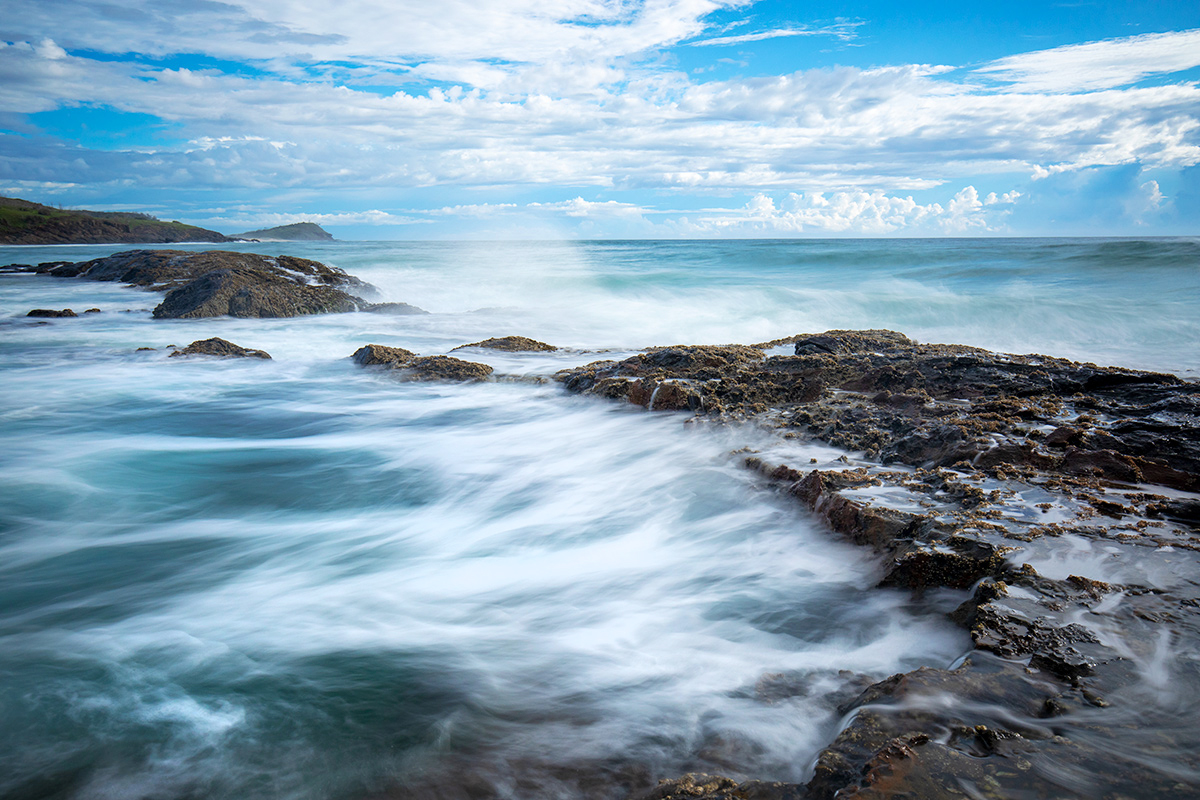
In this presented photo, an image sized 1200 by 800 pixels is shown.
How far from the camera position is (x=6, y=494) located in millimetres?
5336

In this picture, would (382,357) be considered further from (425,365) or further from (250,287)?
(250,287)

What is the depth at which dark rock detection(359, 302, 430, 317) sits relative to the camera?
50.2 feet

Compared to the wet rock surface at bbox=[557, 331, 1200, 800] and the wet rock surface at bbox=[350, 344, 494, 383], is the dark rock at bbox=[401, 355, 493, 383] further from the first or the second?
the wet rock surface at bbox=[557, 331, 1200, 800]

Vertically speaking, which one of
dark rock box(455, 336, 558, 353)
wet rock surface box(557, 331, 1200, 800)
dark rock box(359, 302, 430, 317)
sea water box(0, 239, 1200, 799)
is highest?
dark rock box(359, 302, 430, 317)

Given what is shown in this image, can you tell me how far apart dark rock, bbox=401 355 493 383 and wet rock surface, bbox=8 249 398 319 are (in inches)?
273

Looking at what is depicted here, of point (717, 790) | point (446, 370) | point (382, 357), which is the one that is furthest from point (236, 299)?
point (717, 790)

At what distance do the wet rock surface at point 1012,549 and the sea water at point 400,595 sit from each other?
0.27 meters

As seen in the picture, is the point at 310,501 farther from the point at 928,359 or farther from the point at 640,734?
the point at 928,359

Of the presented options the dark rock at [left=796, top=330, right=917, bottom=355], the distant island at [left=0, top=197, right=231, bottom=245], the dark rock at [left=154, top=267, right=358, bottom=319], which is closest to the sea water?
the dark rock at [left=796, top=330, right=917, bottom=355]

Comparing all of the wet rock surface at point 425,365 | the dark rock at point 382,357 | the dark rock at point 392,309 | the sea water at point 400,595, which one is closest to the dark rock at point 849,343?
the sea water at point 400,595

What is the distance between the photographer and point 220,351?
32.2 feet

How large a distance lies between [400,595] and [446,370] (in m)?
4.76

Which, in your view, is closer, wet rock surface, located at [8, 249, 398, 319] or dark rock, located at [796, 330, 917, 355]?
dark rock, located at [796, 330, 917, 355]

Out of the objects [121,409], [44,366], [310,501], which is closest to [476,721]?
[310,501]
